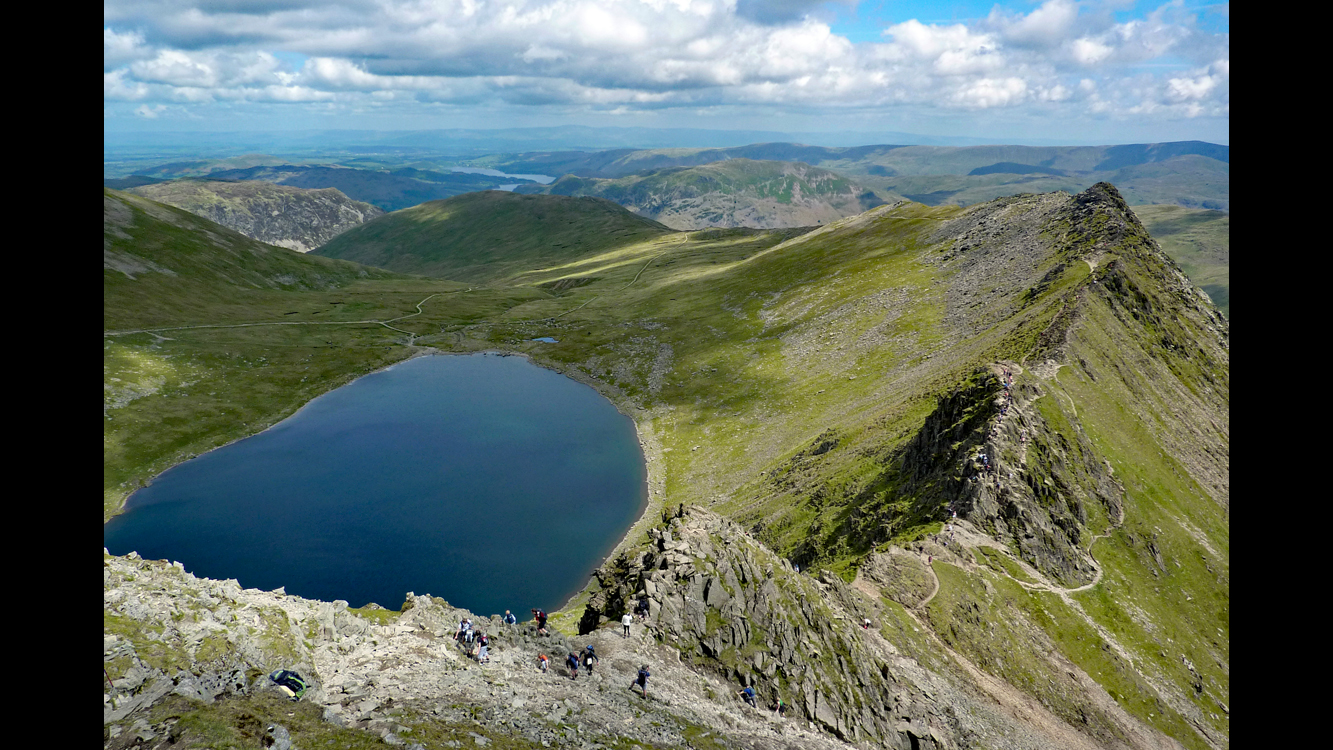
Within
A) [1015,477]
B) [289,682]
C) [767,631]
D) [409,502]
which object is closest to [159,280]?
[409,502]

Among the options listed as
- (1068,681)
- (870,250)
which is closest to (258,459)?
(1068,681)

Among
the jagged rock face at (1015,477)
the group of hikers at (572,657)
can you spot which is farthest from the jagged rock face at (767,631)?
the jagged rock face at (1015,477)

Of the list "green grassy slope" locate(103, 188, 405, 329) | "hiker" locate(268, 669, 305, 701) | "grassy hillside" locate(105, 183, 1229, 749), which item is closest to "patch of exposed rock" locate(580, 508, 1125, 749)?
"grassy hillside" locate(105, 183, 1229, 749)

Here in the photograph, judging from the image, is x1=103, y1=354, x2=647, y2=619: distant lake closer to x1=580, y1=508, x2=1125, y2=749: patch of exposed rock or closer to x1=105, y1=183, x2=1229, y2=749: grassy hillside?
x1=105, y1=183, x2=1229, y2=749: grassy hillside

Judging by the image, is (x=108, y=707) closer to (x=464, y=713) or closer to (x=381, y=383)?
(x=464, y=713)

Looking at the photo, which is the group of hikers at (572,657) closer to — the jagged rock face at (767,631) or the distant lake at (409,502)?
the jagged rock face at (767,631)
